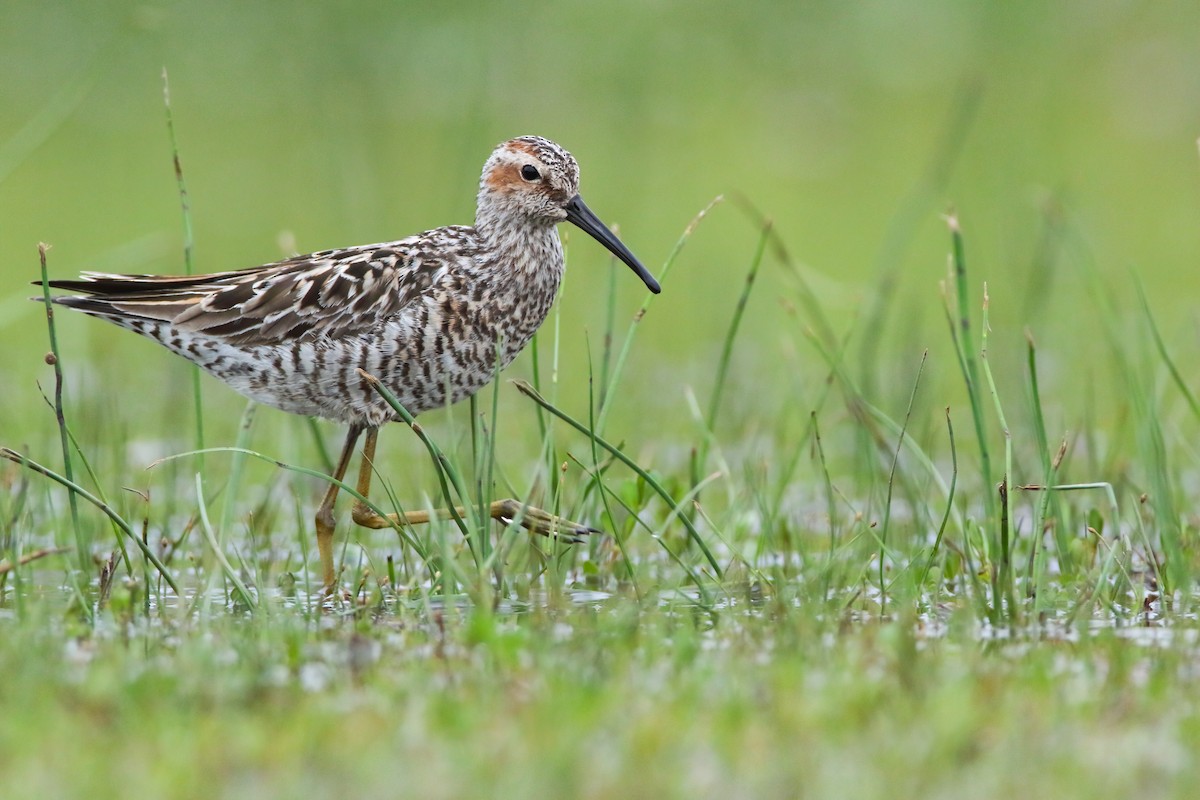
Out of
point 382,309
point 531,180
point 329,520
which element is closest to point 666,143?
point 531,180

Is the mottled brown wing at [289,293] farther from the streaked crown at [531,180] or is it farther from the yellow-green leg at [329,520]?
the yellow-green leg at [329,520]

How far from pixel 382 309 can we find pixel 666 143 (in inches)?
435

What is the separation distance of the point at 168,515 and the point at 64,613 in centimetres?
96

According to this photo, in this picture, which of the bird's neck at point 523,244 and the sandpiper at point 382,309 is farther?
the bird's neck at point 523,244

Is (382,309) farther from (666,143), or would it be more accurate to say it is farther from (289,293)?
(666,143)

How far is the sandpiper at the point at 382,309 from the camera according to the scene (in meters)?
5.79

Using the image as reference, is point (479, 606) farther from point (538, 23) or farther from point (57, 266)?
point (538, 23)

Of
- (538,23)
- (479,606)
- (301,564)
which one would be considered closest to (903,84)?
(538,23)

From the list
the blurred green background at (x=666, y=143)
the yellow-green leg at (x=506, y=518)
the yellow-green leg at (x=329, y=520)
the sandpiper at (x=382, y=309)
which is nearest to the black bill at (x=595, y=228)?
the sandpiper at (x=382, y=309)

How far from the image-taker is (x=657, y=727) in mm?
3773

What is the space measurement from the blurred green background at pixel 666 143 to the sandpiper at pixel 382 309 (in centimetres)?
370

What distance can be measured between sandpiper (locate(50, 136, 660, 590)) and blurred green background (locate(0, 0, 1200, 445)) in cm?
370

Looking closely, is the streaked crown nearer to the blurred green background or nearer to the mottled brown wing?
the mottled brown wing

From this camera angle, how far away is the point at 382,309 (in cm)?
580
